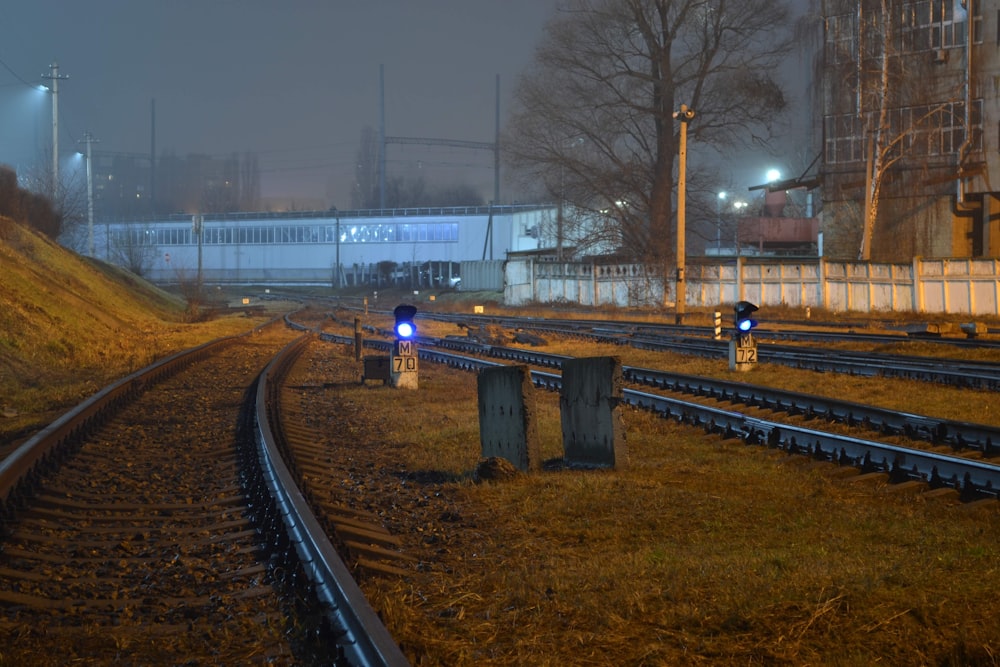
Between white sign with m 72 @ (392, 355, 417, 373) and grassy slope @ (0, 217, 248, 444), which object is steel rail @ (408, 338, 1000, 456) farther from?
grassy slope @ (0, 217, 248, 444)

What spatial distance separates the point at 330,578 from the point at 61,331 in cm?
1801

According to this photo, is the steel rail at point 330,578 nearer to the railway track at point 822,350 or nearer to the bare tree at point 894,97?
the railway track at point 822,350

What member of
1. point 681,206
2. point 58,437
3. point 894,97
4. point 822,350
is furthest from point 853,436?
point 894,97

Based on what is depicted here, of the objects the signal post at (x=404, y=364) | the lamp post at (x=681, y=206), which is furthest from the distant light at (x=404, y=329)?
the lamp post at (x=681, y=206)

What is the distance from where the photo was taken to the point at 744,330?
16.4 metres

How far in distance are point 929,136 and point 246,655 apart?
45.9 metres

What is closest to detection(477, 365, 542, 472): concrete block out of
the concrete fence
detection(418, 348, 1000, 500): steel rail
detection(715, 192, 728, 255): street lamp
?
detection(418, 348, 1000, 500): steel rail

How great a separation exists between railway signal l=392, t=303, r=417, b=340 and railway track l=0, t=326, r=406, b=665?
391 centimetres

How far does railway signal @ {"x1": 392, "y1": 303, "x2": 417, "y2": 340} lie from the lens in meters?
14.6

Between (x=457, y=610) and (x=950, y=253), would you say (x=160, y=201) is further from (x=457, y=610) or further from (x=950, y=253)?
(x=457, y=610)

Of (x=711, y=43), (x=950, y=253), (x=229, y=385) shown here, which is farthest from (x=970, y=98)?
(x=229, y=385)

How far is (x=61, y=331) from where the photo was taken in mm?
20734

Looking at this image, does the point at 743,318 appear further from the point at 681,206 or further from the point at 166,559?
the point at 681,206

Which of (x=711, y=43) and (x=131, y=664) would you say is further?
(x=711, y=43)
